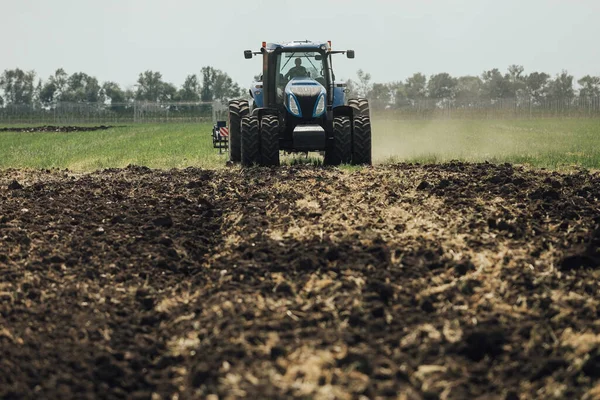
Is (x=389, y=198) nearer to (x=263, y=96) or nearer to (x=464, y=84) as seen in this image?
(x=263, y=96)

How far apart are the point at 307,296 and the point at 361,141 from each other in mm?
8781

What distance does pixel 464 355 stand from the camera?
5289 millimetres

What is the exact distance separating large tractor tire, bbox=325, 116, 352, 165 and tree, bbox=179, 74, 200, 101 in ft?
324

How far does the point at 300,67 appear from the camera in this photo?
51.6 ft

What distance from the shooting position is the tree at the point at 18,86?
121562 millimetres

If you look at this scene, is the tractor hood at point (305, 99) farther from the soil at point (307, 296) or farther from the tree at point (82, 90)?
the tree at point (82, 90)

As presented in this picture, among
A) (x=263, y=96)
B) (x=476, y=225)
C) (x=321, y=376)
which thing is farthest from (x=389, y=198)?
(x=263, y=96)

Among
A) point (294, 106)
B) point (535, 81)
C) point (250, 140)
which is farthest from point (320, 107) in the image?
point (535, 81)

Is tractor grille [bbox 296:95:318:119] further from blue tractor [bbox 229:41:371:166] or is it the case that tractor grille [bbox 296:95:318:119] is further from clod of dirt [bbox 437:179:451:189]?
clod of dirt [bbox 437:179:451:189]

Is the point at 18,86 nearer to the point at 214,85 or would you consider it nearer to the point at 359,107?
the point at 214,85

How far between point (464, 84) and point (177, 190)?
119 m

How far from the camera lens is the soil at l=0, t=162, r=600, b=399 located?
507cm

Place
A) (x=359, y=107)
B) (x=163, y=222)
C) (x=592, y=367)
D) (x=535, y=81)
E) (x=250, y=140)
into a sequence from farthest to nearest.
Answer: (x=535, y=81), (x=359, y=107), (x=250, y=140), (x=163, y=222), (x=592, y=367)

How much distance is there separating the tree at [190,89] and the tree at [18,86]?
Result: 25.7 m
